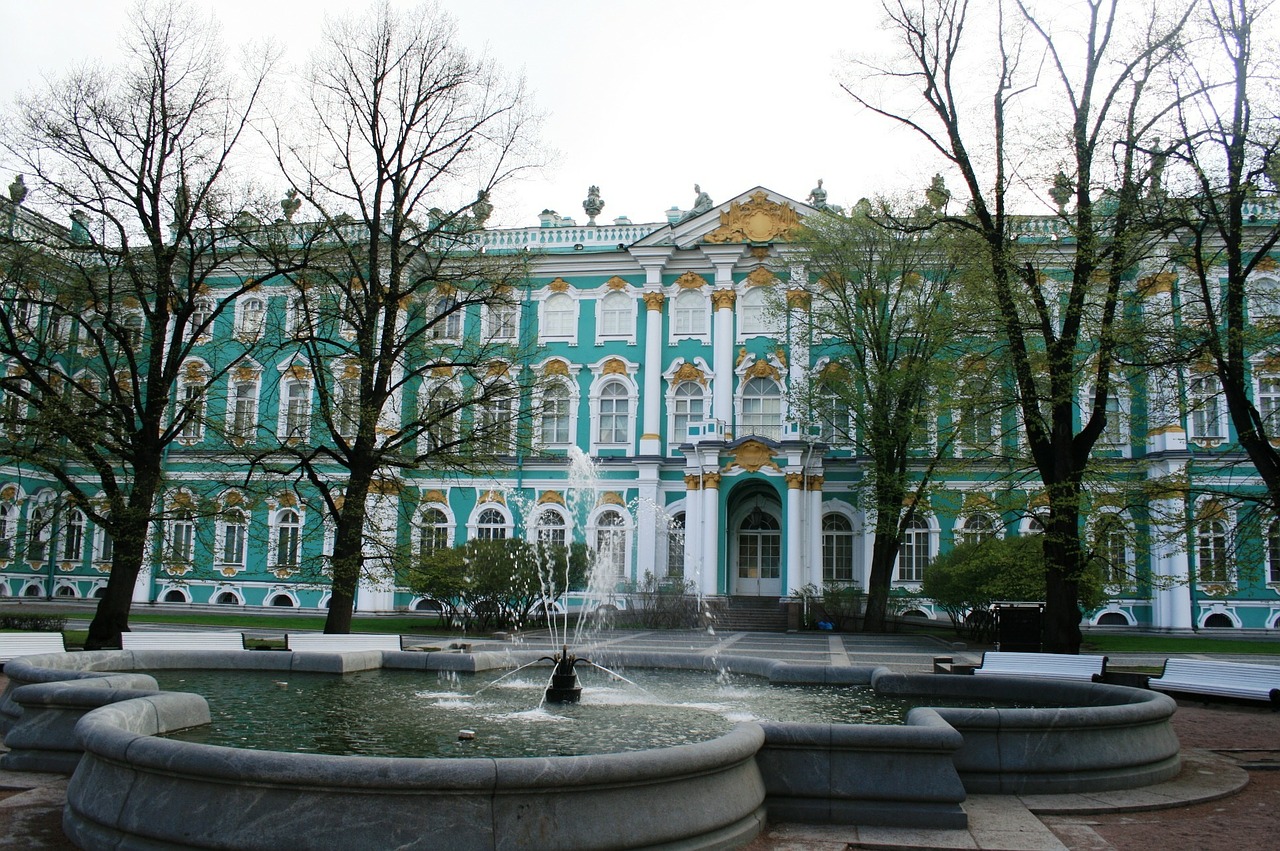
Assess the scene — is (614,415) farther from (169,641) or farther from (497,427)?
(169,641)

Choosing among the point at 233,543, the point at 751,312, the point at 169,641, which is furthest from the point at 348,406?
the point at 233,543

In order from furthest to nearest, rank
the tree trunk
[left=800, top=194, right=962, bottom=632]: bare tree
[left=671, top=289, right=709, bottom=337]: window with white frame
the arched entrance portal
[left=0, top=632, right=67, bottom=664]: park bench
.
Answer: [left=671, top=289, right=709, bottom=337]: window with white frame → the arched entrance portal → [left=800, top=194, right=962, bottom=632]: bare tree → the tree trunk → [left=0, top=632, right=67, bottom=664]: park bench

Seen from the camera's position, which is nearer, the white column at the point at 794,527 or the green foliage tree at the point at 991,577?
the green foliage tree at the point at 991,577

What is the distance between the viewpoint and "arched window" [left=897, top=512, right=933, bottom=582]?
3419 centimetres

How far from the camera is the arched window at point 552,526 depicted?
117ft

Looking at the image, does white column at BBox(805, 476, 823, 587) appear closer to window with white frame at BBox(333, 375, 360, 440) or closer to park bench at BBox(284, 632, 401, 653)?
window with white frame at BBox(333, 375, 360, 440)

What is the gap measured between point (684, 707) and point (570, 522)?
82.9ft

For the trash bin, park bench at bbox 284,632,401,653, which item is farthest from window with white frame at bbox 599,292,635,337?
park bench at bbox 284,632,401,653

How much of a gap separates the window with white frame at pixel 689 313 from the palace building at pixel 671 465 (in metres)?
0.06

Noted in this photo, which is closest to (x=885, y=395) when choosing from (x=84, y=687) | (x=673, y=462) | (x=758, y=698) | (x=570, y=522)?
(x=673, y=462)

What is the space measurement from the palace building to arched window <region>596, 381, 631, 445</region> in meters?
0.08

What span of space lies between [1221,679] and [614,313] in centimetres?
2572

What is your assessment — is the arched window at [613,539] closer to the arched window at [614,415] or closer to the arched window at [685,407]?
the arched window at [614,415]

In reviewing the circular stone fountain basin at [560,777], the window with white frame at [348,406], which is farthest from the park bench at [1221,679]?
the window with white frame at [348,406]
